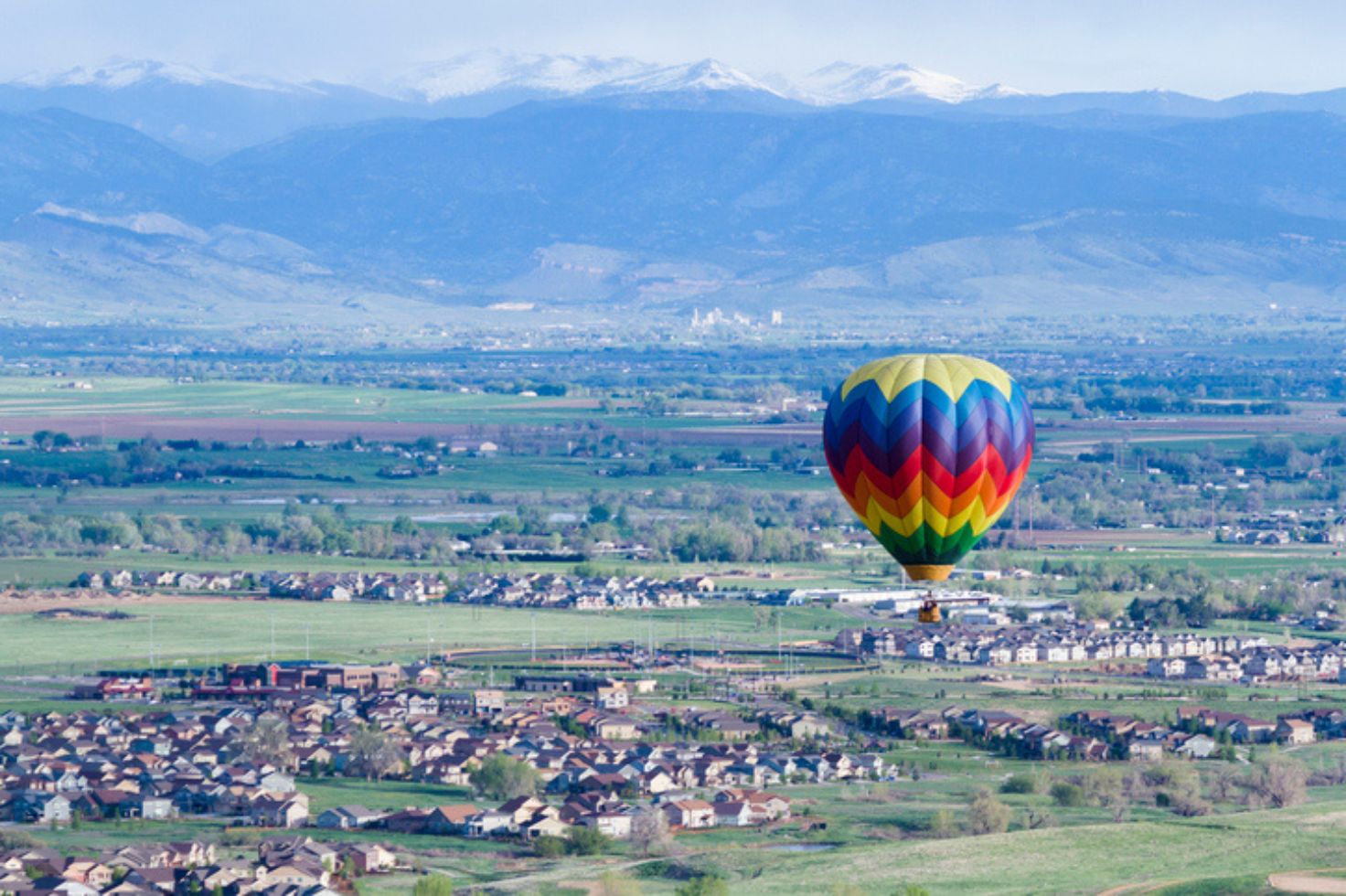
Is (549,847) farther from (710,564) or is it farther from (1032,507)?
(1032,507)

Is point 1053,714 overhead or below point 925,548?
below

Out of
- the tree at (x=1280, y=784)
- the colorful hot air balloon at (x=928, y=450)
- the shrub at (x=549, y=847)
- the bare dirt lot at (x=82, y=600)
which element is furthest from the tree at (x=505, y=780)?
the bare dirt lot at (x=82, y=600)

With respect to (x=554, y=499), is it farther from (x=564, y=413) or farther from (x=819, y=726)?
(x=819, y=726)

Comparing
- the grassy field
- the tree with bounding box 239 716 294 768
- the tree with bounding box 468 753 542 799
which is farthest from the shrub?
the grassy field

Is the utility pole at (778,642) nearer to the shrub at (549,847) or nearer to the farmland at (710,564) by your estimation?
the farmland at (710,564)

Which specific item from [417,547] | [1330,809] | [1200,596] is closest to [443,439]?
[417,547]

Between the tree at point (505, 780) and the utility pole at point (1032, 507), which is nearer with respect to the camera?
the tree at point (505, 780)
